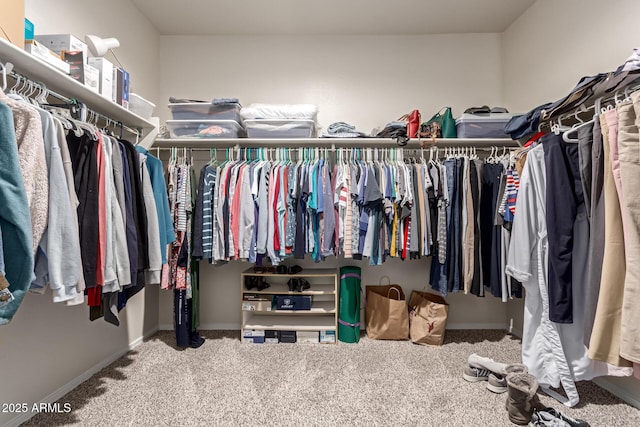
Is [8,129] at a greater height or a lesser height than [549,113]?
lesser

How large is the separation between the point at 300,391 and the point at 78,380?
1343 millimetres

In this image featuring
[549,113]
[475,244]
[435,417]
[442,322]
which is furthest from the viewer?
[442,322]

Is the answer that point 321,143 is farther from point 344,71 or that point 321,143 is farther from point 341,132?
point 344,71

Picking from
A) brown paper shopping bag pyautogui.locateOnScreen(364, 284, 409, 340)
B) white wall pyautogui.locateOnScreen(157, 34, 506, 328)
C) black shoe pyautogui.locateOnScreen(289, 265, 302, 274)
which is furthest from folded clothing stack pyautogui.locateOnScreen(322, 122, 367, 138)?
brown paper shopping bag pyautogui.locateOnScreen(364, 284, 409, 340)

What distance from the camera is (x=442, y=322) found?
230 cm

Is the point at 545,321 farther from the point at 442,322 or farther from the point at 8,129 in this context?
the point at 8,129

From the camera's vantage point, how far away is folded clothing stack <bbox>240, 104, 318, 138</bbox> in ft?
7.65

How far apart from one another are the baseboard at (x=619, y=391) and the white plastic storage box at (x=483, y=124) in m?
1.76

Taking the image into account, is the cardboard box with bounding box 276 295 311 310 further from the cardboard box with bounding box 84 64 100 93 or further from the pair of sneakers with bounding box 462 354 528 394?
the cardboard box with bounding box 84 64 100 93

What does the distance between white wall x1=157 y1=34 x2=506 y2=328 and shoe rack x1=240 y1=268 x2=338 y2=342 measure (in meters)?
0.38

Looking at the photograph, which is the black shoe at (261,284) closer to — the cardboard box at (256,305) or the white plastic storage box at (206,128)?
the cardboard box at (256,305)

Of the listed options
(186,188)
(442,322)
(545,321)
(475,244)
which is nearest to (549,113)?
(475,244)

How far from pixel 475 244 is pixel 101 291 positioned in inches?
91.4

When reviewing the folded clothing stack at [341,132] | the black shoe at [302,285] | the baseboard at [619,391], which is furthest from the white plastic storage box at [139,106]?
the baseboard at [619,391]
